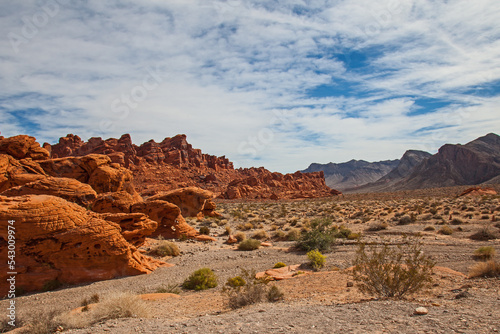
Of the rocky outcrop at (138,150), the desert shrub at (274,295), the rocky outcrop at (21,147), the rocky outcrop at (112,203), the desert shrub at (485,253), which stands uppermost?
the rocky outcrop at (138,150)

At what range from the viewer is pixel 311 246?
1489cm

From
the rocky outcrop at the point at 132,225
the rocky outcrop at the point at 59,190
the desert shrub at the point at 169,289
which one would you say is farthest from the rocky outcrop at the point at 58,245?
the rocky outcrop at the point at 59,190

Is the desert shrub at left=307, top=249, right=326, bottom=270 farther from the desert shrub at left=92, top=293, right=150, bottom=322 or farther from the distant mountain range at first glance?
the distant mountain range

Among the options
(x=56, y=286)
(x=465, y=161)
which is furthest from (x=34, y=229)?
(x=465, y=161)

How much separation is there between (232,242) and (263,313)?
12.9m

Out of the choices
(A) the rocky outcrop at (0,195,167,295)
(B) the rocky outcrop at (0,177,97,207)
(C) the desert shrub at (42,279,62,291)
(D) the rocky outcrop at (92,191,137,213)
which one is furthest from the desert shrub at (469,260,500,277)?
(B) the rocky outcrop at (0,177,97,207)

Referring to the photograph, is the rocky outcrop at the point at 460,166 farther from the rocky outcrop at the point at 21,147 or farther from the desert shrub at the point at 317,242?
the rocky outcrop at the point at 21,147

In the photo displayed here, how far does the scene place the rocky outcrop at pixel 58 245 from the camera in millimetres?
9906

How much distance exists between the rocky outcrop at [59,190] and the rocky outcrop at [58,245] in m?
4.00

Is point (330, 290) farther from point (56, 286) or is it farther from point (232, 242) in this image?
point (232, 242)

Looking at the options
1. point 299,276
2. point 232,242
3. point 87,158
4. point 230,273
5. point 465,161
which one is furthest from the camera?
point 465,161

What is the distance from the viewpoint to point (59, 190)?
14.9m

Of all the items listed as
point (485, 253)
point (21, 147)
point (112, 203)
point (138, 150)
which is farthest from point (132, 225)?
point (138, 150)

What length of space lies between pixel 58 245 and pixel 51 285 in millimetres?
1307
